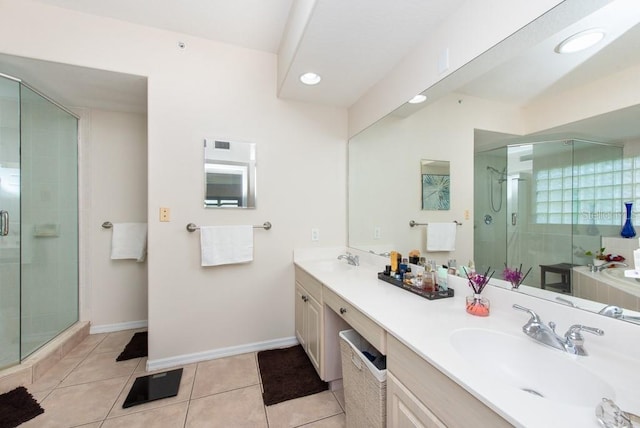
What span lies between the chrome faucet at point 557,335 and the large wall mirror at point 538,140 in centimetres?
14

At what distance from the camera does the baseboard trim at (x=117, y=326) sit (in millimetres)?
2621

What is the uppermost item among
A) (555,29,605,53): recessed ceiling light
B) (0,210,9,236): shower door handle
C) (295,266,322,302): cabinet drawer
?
(555,29,605,53): recessed ceiling light

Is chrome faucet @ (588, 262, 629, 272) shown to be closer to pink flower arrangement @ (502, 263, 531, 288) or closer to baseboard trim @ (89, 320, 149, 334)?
pink flower arrangement @ (502, 263, 531, 288)

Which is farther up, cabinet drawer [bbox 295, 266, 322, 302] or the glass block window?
the glass block window

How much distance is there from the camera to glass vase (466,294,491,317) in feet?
3.85

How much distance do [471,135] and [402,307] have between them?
101cm

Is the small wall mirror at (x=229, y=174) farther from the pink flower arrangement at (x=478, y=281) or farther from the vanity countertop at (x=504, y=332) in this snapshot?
the pink flower arrangement at (x=478, y=281)

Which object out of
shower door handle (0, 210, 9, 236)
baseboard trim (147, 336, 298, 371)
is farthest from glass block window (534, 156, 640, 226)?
shower door handle (0, 210, 9, 236)

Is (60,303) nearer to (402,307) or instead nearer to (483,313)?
(402,307)

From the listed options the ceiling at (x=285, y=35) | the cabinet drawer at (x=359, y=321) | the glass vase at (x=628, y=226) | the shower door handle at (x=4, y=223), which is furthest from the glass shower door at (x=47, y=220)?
the glass vase at (x=628, y=226)

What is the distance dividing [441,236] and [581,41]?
3.40 ft

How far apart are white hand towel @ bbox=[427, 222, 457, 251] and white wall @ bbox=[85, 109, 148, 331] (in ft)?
8.96

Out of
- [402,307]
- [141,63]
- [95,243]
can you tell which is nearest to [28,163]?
[95,243]

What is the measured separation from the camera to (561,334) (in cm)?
97
